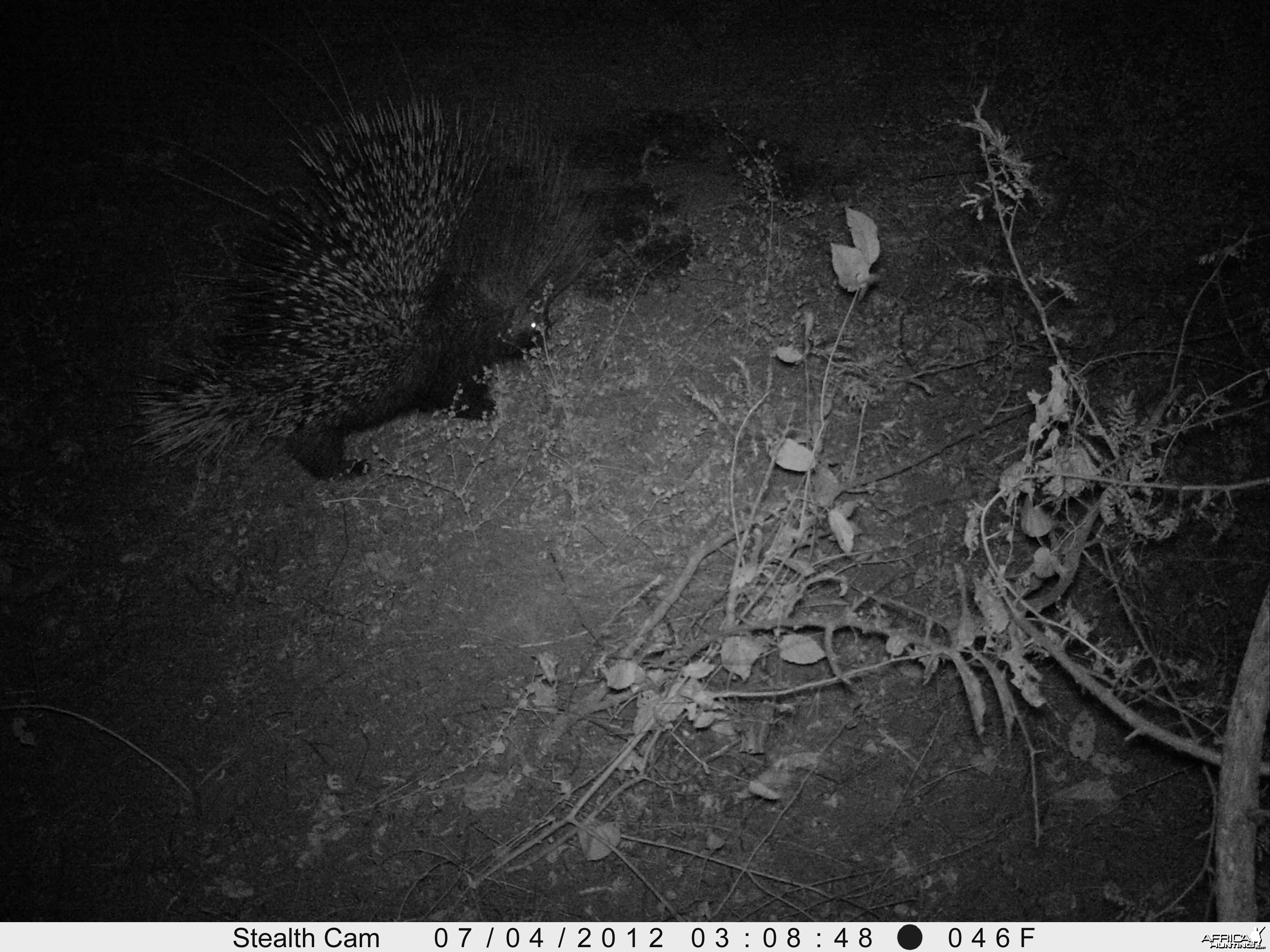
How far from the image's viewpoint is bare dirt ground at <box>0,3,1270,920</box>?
2285mm

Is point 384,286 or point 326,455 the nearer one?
point 384,286

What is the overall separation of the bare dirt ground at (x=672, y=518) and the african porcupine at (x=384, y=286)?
0.35 ft

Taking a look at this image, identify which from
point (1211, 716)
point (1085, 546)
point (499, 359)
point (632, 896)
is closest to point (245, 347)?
point (499, 359)

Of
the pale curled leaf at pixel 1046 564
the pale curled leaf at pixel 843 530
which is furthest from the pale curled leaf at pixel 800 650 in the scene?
the pale curled leaf at pixel 1046 564

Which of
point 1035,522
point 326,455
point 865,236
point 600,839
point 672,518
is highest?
point 865,236

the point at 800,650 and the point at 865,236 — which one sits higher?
the point at 865,236

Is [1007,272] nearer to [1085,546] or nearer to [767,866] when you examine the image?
[1085,546]

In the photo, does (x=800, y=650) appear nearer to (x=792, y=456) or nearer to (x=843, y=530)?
(x=843, y=530)

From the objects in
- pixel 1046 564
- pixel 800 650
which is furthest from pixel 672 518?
pixel 1046 564

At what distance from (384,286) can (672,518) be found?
3.39 feet

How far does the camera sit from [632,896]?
7.45 ft

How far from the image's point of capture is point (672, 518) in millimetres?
2387

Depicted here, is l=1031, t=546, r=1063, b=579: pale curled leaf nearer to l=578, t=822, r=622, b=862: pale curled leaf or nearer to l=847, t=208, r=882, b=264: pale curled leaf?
l=847, t=208, r=882, b=264: pale curled leaf

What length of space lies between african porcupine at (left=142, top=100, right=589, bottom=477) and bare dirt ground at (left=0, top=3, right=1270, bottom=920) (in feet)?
0.35
